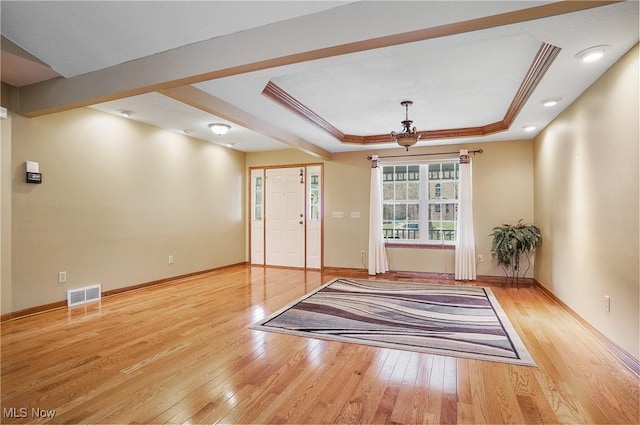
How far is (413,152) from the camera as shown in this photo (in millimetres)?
6102

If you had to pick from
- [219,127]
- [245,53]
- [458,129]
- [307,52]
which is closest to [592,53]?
[307,52]

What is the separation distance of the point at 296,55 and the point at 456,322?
9.39 ft

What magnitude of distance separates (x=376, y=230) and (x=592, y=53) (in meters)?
4.08

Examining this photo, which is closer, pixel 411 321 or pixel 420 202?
pixel 411 321

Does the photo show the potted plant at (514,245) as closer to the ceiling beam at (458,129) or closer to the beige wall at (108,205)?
the ceiling beam at (458,129)

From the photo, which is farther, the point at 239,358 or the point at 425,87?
the point at 425,87

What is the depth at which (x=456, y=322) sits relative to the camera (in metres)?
3.42

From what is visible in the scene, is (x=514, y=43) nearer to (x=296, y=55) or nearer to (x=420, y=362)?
(x=296, y=55)

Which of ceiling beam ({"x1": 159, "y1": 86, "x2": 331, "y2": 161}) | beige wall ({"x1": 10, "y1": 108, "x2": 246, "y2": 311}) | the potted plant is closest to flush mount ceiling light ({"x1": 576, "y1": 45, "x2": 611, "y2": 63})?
the potted plant

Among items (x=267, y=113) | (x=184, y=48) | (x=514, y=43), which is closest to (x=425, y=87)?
(x=514, y=43)

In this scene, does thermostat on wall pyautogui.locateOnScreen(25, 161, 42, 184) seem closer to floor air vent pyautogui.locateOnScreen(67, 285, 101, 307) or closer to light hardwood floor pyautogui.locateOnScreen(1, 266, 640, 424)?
floor air vent pyautogui.locateOnScreen(67, 285, 101, 307)

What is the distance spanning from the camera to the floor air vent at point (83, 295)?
399cm

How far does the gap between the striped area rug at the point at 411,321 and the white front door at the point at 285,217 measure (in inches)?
79.7

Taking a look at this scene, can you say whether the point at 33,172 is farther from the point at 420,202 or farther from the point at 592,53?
the point at 420,202
